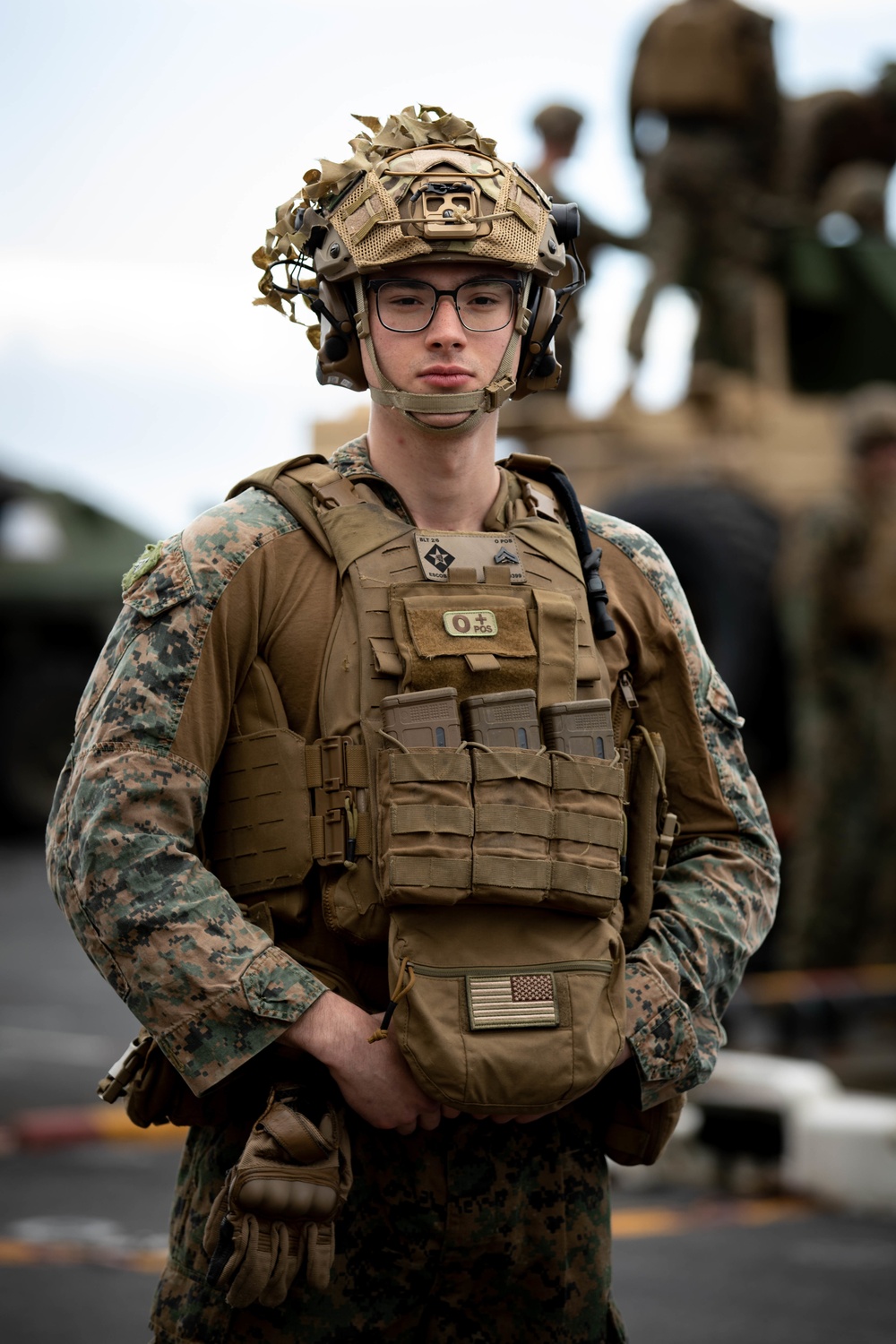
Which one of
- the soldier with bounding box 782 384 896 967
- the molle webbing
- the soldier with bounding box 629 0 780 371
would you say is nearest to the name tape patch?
the molle webbing

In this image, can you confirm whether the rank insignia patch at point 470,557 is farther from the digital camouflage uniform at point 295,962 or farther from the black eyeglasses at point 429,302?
the black eyeglasses at point 429,302

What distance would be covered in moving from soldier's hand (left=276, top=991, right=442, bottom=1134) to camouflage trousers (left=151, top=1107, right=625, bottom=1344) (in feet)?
0.49

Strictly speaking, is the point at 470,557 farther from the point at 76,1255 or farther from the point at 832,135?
the point at 832,135

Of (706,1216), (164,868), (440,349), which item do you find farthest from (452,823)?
(706,1216)

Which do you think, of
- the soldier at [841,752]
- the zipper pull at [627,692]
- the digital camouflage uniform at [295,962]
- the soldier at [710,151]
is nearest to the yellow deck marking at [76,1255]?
the digital camouflage uniform at [295,962]

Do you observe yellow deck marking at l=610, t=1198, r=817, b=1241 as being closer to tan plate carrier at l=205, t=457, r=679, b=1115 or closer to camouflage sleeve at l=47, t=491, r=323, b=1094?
tan plate carrier at l=205, t=457, r=679, b=1115

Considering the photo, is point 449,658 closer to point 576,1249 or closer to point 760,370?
→ point 576,1249

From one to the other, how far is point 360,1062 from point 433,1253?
330 mm

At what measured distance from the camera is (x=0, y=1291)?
4.88 meters

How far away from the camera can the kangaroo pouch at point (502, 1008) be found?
229 cm

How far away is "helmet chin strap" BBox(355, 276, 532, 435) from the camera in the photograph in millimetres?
2512

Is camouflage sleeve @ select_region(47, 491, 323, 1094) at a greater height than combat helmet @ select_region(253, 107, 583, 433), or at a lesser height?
lesser

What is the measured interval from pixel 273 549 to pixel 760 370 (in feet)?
27.0

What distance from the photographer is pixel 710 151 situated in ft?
33.9
